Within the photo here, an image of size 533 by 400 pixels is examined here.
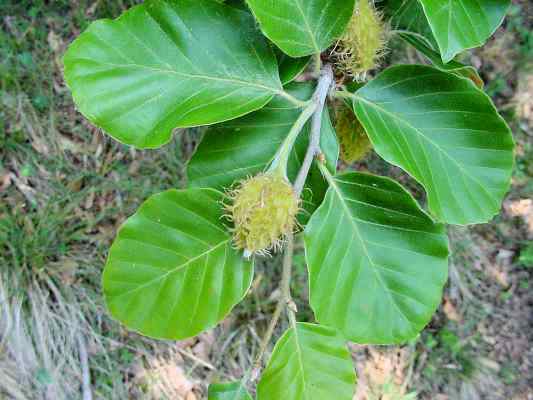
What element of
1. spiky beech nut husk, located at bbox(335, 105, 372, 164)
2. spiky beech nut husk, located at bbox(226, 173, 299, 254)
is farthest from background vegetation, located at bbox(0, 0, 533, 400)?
spiky beech nut husk, located at bbox(226, 173, 299, 254)

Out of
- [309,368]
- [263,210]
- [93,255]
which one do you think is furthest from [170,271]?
[93,255]

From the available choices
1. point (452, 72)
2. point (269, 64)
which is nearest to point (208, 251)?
point (269, 64)

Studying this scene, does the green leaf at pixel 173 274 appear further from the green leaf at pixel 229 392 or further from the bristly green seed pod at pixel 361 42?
the bristly green seed pod at pixel 361 42

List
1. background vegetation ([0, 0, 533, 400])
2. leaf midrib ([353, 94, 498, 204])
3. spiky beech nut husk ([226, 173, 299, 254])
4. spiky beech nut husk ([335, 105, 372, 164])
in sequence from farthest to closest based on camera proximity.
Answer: background vegetation ([0, 0, 533, 400])
spiky beech nut husk ([335, 105, 372, 164])
leaf midrib ([353, 94, 498, 204])
spiky beech nut husk ([226, 173, 299, 254])

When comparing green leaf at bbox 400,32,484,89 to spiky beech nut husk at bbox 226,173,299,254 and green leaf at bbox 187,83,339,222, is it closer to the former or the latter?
green leaf at bbox 187,83,339,222

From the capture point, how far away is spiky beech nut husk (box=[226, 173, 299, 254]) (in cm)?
72

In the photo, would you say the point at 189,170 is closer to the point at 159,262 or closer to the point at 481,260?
the point at 159,262

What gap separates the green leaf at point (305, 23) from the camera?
28.9 inches

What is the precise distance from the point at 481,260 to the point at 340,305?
1545 mm

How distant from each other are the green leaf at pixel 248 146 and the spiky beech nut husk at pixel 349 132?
10 centimetres

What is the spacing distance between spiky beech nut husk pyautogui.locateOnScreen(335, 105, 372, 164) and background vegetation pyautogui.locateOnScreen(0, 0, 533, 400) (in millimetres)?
1004

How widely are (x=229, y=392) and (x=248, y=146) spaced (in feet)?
1.38

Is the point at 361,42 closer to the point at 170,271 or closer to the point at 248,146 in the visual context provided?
the point at 248,146

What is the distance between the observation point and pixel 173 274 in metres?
0.78
